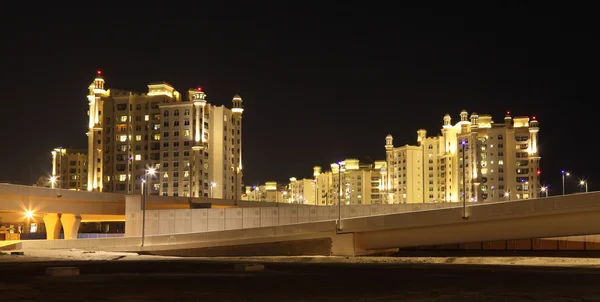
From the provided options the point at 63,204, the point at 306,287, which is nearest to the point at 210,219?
the point at 63,204

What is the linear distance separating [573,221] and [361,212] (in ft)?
113

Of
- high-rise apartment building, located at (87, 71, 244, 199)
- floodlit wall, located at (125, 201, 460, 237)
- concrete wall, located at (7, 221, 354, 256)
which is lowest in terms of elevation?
concrete wall, located at (7, 221, 354, 256)

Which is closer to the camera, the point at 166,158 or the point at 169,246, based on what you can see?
the point at 169,246

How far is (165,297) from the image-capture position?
69.7 ft

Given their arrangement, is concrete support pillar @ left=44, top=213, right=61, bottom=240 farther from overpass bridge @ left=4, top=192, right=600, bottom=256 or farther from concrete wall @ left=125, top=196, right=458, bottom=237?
overpass bridge @ left=4, top=192, right=600, bottom=256

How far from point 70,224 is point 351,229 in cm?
4734

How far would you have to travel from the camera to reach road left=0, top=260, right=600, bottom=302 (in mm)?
21359

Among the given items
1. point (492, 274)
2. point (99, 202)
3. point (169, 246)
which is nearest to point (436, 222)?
point (492, 274)

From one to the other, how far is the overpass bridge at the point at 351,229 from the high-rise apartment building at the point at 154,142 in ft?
356

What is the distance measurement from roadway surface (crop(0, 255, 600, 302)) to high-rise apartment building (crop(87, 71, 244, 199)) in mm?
154197

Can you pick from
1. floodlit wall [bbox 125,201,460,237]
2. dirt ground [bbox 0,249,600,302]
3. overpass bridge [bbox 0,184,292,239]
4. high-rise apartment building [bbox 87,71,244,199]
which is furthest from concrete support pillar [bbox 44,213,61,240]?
high-rise apartment building [bbox 87,71,244,199]

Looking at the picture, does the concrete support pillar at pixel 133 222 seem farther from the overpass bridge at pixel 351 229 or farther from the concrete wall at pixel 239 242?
the concrete wall at pixel 239 242

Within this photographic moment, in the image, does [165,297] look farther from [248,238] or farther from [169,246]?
[169,246]

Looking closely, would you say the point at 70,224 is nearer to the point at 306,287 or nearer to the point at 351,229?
the point at 351,229
